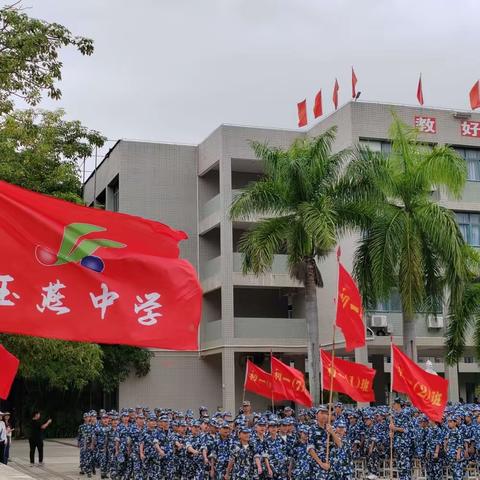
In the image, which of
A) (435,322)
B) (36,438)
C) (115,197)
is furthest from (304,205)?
(115,197)

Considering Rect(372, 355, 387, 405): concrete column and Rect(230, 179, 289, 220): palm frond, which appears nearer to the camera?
Rect(230, 179, 289, 220): palm frond

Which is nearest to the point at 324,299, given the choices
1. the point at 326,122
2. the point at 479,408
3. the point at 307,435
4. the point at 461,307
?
the point at 326,122

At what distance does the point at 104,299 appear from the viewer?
608cm

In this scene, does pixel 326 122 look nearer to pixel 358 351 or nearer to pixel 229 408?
pixel 358 351

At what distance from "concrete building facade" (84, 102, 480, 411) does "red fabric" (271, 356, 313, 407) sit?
36.5 feet

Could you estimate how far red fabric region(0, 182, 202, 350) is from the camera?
5.86 m

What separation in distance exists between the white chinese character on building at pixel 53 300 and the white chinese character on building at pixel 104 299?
201 millimetres

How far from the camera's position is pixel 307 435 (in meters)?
12.5

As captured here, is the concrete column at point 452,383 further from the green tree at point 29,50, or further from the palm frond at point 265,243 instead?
the green tree at point 29,50

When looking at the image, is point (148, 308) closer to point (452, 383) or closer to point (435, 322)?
point (435, 322)

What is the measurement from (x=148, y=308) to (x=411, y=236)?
16476 millimetres

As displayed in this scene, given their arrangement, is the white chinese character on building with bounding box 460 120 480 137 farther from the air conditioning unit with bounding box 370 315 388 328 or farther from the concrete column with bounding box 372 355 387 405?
the concrete column with bounding box 372 355 387 405

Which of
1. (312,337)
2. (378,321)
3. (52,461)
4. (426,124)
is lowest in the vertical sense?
(52,461)

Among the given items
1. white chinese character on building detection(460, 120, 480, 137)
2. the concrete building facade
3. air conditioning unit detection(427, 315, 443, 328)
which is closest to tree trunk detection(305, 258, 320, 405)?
the concrete building facade
